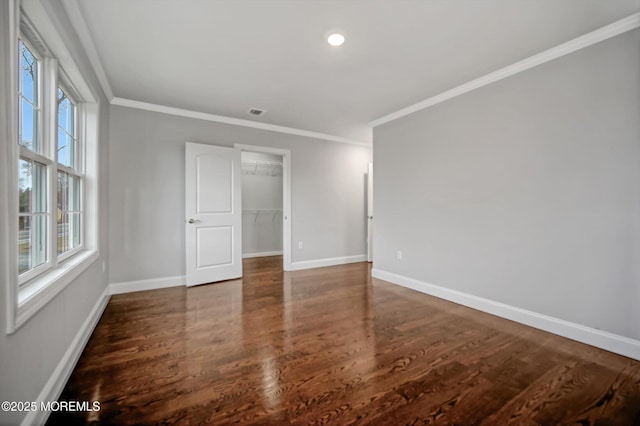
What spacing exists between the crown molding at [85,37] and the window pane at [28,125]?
769mm

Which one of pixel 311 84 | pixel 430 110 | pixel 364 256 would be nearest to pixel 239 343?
pixel 311 84

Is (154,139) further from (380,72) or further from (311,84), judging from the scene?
(380,72)

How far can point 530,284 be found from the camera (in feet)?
9.00

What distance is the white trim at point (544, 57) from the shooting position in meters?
2.16

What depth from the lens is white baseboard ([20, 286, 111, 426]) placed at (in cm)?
142

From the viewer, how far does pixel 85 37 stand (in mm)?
2291

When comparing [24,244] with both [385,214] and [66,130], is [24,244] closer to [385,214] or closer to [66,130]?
[66,130]

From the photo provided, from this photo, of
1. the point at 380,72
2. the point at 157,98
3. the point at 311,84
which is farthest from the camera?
the point at 157,98

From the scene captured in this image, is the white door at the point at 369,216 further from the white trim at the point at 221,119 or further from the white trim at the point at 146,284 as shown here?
the white trim at the point at 146,284

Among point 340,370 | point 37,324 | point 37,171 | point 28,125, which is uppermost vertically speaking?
point 28,125

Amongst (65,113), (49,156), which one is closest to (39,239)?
(49,156)

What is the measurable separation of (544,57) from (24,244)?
162 inches

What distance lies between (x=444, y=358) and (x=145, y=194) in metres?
3.92

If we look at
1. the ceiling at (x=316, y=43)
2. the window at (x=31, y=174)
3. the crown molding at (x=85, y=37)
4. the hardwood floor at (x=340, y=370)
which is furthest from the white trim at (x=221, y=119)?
the hardwood floor at (x=340, y=370)
